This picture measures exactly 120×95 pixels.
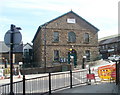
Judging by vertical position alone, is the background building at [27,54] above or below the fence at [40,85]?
above

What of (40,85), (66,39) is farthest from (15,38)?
(66,39)

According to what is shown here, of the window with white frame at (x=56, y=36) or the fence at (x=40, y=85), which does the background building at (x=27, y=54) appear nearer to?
the window with white frame at (x=56, y=36)

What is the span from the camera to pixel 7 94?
7.55m

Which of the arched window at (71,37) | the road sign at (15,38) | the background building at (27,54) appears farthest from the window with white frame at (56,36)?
the road sign at (15,38)

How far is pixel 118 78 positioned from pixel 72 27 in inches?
1144

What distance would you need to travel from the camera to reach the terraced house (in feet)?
120

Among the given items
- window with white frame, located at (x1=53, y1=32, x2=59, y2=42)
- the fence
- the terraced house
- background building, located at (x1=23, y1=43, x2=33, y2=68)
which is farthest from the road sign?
background building, located at (x1=23, y1=43, x2=33, y2=68)

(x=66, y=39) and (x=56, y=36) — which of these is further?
(x=66, y=39)

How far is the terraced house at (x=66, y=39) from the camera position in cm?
3662

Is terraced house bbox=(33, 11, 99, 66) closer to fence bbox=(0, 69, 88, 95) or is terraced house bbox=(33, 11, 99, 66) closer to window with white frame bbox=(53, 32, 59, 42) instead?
window with white frame bbox=(53, 32, 59, 42)

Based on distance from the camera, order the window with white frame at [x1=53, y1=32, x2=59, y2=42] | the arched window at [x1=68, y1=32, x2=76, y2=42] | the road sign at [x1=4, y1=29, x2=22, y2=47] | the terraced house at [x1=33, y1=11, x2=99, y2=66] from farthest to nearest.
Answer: the arched window at [x1=68, y1=32, x2=76, y2=42] → the window with white frame at [x1=53, y1=32, x2=59, y2=42] → the terraced house at [x1=33, y1=11, x2=99, y2=66] → the road sign at [x1=4, y1=29, x2=22, y2=47]

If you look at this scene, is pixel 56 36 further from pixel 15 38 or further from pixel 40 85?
pixel 15 38

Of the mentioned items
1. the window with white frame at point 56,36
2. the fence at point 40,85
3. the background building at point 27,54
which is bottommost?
the fence at point 40,85

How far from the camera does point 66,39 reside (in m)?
37.9
